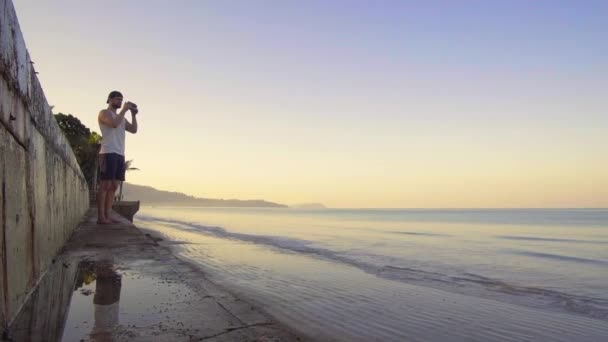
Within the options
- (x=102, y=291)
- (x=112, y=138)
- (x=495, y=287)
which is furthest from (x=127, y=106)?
(x=495, y=287)

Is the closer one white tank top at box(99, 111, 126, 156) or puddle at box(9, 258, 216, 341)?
puddle at box(9, 258, 216, 341)

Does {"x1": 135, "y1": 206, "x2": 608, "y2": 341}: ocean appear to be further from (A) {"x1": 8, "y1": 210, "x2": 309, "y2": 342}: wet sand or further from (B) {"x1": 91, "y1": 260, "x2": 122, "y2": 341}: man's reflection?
(B) {"x1": 91, "y1": 260, "x2": 122, "y2": 341}: man's reflection

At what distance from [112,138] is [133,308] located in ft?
16.3

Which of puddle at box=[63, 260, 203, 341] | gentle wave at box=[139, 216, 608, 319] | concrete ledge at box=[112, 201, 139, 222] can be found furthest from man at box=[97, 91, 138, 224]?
concrete ledge at box=[112, 201, 139, 222]

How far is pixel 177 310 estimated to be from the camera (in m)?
2.96

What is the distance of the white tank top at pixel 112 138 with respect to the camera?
23.5 ft

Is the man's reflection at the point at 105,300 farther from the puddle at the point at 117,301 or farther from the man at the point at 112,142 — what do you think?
the man at the point at 112,142

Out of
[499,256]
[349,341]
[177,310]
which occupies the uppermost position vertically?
[177,310]

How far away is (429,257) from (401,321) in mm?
9311

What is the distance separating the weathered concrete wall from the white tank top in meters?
3.04

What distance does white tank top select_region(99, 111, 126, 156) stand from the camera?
717 cm

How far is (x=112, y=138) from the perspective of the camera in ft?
23.8

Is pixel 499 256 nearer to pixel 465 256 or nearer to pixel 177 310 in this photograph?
pixel 465 256

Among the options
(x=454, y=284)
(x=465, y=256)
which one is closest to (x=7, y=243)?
(x=454, y=284)
